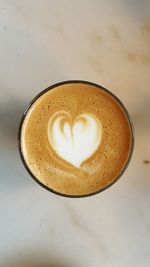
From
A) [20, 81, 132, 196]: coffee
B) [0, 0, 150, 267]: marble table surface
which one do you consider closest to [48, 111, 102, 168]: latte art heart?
[20, 81, 132, 196]: coffee

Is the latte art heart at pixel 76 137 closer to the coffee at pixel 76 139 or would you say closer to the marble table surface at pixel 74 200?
the coffee at pixel 76 139

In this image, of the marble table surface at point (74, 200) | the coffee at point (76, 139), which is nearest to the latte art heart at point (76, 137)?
the coffee at point (76, 139)

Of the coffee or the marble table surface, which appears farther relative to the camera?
the marble table surface

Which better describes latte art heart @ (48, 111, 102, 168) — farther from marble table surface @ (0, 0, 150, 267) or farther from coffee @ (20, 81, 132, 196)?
marble table surface @ (0, 0, 150, 267)

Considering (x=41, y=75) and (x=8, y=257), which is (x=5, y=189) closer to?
(x=8, y=257)

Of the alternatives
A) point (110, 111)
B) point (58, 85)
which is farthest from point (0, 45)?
point (110, 111)

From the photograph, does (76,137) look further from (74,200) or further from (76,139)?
(74,200)

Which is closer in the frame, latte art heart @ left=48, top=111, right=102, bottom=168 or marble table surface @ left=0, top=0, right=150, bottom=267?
latte art heart @ left=48, top=111, right=102, bottom=168

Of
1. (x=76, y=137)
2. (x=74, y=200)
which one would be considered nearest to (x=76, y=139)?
(x=76, y=137)
